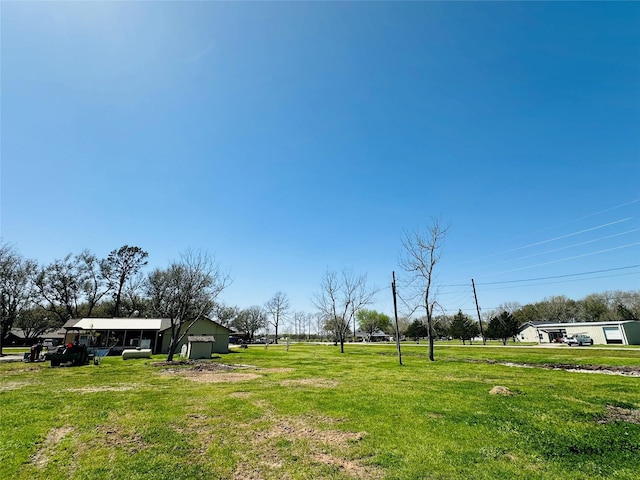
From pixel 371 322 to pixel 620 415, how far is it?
116m

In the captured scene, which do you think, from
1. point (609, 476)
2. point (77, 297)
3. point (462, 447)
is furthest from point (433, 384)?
point (77, 297)

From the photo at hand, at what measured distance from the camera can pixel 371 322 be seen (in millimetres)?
120875

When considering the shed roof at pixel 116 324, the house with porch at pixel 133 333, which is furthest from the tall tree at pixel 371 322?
the shed roof at pixel 116 324

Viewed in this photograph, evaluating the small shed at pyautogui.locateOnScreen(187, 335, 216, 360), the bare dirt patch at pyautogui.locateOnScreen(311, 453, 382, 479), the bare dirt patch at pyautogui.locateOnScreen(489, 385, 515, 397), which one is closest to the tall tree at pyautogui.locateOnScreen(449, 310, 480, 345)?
the small shed at pyautogui.locateOnScreen(187, 335, 216, 360)

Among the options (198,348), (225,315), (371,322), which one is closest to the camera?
(198,348)

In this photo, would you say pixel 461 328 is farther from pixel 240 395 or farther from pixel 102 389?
pixel 102 389

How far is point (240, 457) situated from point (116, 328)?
40.6 meters

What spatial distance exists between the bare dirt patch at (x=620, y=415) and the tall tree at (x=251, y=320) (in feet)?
312

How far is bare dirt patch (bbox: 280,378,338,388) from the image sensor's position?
48.0 ft

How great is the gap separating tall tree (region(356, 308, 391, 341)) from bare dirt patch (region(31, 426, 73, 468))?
4616 inches

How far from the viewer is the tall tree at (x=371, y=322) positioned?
12112 centimetres

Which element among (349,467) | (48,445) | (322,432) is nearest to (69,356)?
(48,445)

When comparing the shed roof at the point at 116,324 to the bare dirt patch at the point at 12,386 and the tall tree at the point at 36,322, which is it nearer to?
the bare dirt patch at the point at 12,386

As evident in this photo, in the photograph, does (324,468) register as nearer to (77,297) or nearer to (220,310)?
(77,297)
